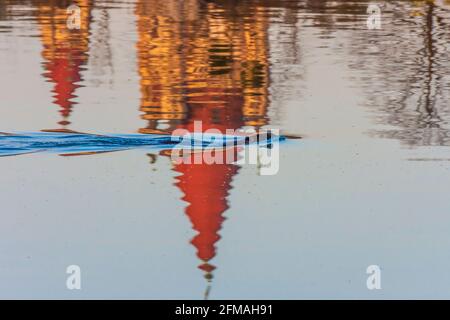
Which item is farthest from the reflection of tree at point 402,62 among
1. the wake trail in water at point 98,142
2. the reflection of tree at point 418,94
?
the wake trail in water at point 98,142

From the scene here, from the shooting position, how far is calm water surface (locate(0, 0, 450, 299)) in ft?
37.9

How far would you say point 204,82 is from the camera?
21594mm

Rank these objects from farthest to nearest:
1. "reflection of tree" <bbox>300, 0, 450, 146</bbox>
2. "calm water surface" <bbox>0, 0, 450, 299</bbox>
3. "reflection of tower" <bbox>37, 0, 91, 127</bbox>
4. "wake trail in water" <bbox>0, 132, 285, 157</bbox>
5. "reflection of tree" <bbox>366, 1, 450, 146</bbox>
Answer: "reflection of tower" <bbox>37, 0, 91, 127</bbox> < "reflection of tree" <bbox>300, 0, 450, 146</bbox> < "reflection of tree" <bbox>366, 1, 450, 146</bbox> < "wake trail in water" <bbox>0, 132, 285, 157</bbox> < "calm water surface" <bbox>0, 0, 450, 299</bbox>

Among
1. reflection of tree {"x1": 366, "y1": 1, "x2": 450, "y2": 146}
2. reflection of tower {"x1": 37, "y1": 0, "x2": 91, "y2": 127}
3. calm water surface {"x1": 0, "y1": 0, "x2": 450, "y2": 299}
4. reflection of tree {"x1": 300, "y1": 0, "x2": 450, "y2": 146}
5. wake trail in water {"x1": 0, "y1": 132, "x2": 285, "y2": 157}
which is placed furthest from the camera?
reflection of tower {"x1": 37, "y1": 0, "x2": 91, "y2": 127}

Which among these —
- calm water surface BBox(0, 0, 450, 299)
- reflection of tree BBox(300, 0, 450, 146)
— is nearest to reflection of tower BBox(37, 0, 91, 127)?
calm water surface BBox(0, 0, 450, 299)

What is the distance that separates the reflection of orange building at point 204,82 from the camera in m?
14.0

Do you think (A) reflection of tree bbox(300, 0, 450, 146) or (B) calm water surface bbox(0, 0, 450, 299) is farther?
(A) reflection of tree bbox(300, 0, 450, 146)

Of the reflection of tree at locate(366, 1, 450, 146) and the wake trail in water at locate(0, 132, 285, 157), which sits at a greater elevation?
the wake trail in water at locate(0, 132, 285, 157)

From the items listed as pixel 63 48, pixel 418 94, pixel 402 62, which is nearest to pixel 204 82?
pixel 418 94

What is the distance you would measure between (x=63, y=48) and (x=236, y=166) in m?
11.0

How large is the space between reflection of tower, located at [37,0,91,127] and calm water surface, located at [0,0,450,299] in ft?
0.21

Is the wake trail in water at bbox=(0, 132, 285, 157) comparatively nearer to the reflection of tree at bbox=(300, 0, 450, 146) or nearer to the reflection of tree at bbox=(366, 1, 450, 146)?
the reflection of tree at bbox=(366, 1, 450, 146)

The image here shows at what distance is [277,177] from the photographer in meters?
14.8

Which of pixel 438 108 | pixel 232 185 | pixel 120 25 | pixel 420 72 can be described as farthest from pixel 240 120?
pixel 120 25
